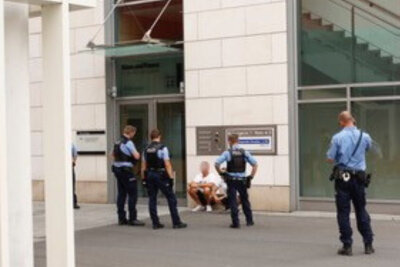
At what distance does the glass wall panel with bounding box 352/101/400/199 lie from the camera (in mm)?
13258

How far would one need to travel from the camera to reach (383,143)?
13398mm

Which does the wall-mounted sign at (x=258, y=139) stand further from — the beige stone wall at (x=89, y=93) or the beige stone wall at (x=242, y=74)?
the beige stone wall at (x=89, y=93)

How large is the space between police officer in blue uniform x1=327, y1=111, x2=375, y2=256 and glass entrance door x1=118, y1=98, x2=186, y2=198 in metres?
6.86

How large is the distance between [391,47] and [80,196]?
26.2ft

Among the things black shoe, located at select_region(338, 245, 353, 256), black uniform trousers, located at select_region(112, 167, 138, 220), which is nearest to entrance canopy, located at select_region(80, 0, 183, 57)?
black uniform trousers, located at select_region(112, 167, 138, 220)

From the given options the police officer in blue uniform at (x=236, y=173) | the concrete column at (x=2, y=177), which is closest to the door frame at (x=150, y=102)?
the police officer in blue uniform at (x=236, y=173)

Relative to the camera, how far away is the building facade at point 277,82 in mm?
13461

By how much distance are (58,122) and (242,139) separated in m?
9.07

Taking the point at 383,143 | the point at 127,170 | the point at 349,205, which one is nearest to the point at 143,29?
the point at 127,170

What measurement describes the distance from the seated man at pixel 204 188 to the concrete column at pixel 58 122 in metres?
8.76

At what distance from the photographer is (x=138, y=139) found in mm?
16609

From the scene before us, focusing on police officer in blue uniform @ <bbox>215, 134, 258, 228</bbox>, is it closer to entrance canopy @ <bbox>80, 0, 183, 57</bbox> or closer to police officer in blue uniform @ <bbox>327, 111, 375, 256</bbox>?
police officer in blue uniform @ <bbox>327, 111, 375, 256</bbox>

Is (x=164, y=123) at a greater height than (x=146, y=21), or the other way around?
(x=146, y=21)

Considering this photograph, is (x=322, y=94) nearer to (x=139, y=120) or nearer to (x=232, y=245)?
(x=139, y=120)
